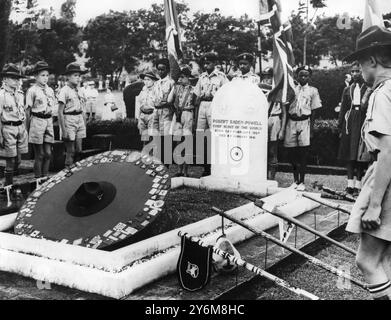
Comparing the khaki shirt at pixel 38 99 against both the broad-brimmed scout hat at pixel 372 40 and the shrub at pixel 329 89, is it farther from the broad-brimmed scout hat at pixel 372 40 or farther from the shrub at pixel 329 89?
the shrub at pixel 329 89

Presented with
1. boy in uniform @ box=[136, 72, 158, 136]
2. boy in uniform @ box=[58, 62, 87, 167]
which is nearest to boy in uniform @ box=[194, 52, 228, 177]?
boy in uniform @ box=[136, 72, 158, 136]

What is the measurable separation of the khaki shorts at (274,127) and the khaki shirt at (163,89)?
6.94 ft

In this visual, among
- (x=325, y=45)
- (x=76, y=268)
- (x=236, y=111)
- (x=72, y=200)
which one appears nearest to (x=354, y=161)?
(x=236, y=111)

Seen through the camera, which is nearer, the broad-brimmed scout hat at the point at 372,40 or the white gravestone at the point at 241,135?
the broad-brimmed scout hat at the point at 372,40

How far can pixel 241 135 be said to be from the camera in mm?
7375

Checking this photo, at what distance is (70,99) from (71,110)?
20cm

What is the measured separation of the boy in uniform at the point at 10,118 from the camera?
7.68m

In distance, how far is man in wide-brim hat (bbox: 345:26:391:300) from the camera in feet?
9.40

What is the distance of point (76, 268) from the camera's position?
4113 millimetres

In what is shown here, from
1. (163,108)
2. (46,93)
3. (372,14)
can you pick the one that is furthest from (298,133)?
(46,93)

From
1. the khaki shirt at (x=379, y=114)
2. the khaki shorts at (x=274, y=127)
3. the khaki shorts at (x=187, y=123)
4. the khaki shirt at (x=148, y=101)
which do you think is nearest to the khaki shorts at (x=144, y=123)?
the khaki shirt at (x=148, y=101)

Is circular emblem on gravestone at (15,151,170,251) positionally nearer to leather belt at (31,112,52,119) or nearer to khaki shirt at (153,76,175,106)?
leather belt at (31,112,52,119)

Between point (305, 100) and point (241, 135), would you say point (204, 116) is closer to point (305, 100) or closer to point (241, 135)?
point (305, 100)

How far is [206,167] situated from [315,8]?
435cm
